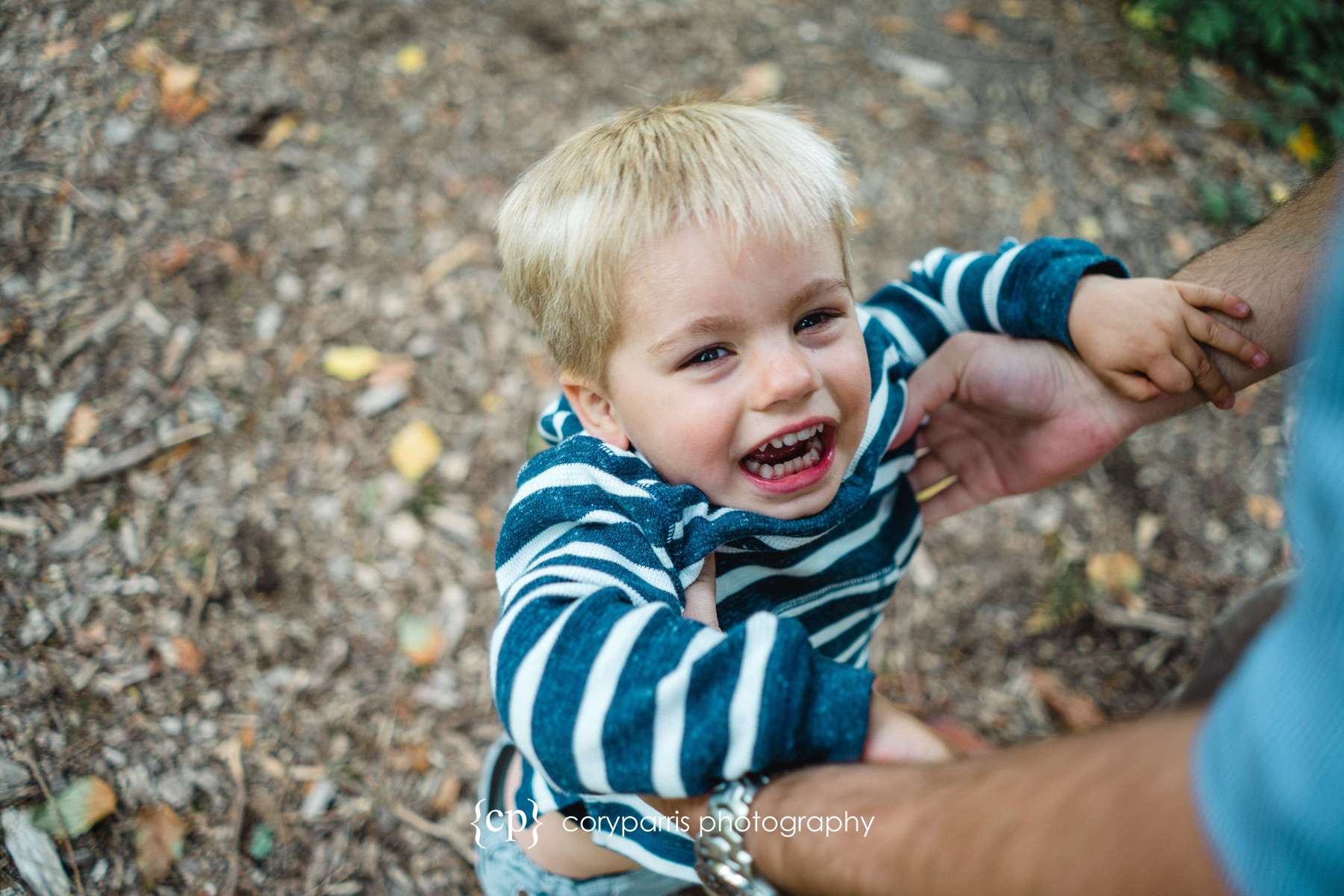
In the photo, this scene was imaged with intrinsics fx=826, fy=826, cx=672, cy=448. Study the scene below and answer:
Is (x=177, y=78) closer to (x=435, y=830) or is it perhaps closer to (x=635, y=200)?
(x=635, y=200)

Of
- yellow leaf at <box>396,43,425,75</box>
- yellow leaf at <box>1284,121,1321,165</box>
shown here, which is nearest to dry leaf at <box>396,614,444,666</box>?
yellow leaf at <box>396,43,425,75</box>

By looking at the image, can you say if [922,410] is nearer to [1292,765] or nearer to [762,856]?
[762,856]

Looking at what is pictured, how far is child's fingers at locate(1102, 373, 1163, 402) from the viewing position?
1.61m

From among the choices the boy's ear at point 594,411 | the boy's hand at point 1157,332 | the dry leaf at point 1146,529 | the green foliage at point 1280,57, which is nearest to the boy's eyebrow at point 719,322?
the boy's ear at point 594,411

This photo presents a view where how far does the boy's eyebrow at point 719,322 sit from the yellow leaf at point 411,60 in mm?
2626

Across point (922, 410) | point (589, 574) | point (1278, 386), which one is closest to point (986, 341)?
point (922, 410)

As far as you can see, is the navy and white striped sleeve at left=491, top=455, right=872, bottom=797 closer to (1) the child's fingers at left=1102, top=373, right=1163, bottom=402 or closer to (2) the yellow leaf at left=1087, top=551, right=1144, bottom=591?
(1) the child's fingers at left=1102, top=373, right=1163, bottom=402

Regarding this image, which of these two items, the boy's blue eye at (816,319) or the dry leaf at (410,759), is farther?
the dry leaf at (410,759)

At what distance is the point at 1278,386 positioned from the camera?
10.1 feet

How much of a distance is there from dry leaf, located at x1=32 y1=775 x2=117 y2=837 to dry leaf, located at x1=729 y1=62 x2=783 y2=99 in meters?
3.19

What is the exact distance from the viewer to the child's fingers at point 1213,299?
4.95 feet

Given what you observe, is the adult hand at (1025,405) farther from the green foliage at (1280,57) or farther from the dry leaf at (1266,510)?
the green foliage at (1280,57)

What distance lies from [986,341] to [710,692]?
1.10 metres

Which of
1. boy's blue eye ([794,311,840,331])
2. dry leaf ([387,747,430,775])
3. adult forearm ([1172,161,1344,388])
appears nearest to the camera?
boy's blue eye ([794,311,840,331])
